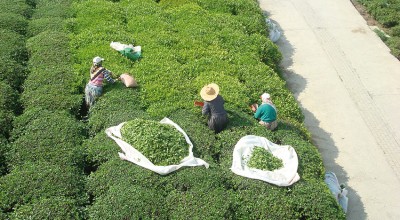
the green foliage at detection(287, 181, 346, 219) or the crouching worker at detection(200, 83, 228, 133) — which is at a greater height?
the crouching worker at detection(200, 83, 228, 133)

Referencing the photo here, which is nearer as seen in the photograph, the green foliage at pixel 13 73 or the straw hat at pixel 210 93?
the straw hat at pixel 210 93

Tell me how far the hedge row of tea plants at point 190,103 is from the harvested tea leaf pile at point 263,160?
0.49 metres

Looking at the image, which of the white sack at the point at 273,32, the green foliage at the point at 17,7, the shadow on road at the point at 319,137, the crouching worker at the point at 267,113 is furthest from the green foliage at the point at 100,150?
the white sack at the point at 273,32

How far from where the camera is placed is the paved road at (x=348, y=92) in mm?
12117

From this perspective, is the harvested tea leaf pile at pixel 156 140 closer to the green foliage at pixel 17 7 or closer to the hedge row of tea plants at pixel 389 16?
the green foliage at pixel 17 7

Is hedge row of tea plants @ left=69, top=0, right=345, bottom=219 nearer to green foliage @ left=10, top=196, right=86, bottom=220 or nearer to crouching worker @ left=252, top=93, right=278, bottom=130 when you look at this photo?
crouching worker @ left=252, top=93, right=278, bottom=130

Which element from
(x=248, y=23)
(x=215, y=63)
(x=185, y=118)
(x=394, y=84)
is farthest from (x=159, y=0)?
(x=394, y=84)

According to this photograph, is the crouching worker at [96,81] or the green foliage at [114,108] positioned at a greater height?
the crouching worker at [96,81]

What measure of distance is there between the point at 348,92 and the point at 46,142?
9567 mm

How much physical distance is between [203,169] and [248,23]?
7731 millimetres

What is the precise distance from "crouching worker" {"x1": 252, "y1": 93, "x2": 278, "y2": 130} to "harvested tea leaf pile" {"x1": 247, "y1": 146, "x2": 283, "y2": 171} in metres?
1.10

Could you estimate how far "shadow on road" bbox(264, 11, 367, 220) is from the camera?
449 inches

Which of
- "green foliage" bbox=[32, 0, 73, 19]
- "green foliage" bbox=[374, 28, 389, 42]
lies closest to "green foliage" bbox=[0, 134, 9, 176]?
"green foliage" bbox=[32, 0, 73, 19]

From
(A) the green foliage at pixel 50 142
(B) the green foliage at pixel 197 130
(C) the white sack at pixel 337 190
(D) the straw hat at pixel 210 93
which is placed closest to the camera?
(A) the green foliage at pixel 50 142
